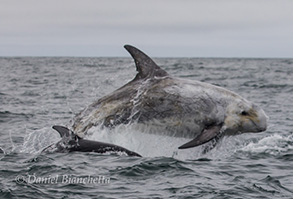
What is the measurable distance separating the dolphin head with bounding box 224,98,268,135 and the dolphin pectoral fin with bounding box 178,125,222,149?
31cm

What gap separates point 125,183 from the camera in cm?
827

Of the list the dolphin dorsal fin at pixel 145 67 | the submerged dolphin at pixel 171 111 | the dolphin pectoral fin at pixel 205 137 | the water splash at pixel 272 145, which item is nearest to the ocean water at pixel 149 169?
A: the water splash at pixel 272 145

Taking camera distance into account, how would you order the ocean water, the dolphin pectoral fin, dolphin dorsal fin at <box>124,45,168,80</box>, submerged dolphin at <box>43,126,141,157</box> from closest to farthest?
1. the ocean water
2. the dolphin pectoral fin
3. submerged dolphin at <box>43,126,141,157</box>
4. dolphin dorsal fin at <box>124,45,168,80</box>

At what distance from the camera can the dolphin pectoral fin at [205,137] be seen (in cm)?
898

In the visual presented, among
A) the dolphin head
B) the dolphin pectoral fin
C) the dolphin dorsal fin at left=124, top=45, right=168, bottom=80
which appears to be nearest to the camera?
the dolphin pectoral fin

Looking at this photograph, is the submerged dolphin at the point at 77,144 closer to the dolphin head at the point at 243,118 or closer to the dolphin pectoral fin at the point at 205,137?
the dolphin pectoral fin at the point at 205,137

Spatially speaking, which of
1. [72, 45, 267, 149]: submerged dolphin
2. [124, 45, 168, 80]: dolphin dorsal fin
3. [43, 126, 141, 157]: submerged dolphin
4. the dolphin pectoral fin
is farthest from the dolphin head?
[43, 126, 141, 157]: submerged dolphin

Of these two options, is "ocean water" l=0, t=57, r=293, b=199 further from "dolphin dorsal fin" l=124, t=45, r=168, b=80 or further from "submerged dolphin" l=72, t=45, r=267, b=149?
"dolphin dorsal fin" l=124, t=45, r=168, b=80

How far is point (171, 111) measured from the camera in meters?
9.63

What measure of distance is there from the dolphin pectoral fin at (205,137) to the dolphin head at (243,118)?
12.0 inches

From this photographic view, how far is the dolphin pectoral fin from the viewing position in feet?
29.5

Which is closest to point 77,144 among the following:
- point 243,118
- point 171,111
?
point 171,111

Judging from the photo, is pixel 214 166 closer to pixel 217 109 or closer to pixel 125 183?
pixel 217 109

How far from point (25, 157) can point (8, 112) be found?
8501mm
